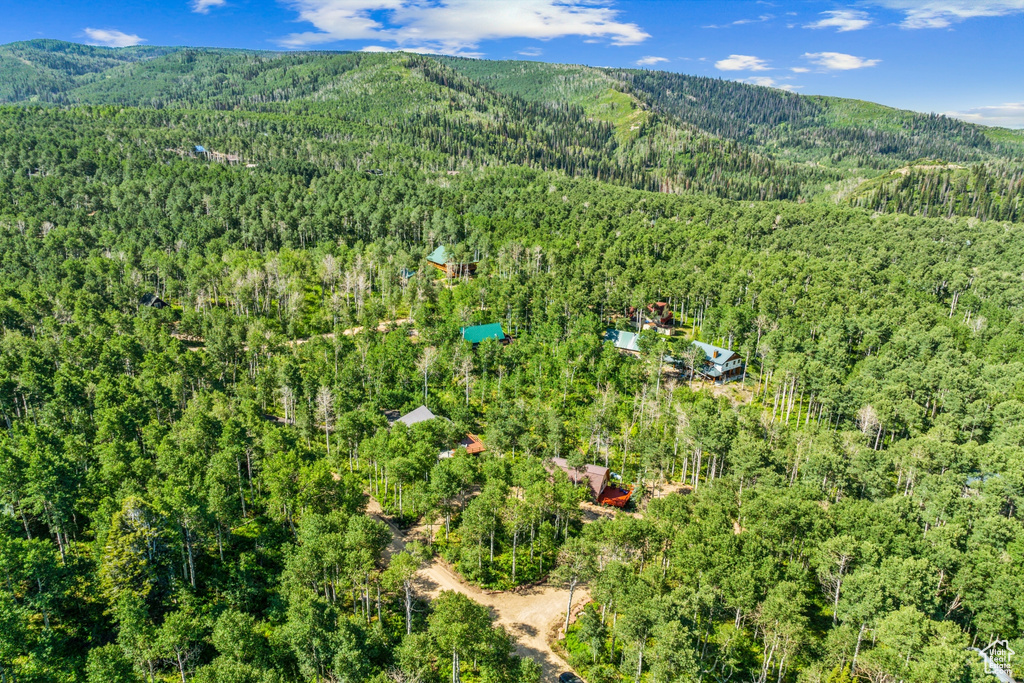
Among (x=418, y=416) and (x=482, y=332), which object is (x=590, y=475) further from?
(x=482, y=332)

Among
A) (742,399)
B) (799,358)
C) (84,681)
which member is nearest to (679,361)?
(742,399)

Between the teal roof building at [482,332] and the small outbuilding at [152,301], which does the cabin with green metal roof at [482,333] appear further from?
the small outbuilding at [152,301]

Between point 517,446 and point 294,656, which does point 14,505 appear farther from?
point 517,446

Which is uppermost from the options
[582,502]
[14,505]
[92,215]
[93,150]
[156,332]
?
[93,150]

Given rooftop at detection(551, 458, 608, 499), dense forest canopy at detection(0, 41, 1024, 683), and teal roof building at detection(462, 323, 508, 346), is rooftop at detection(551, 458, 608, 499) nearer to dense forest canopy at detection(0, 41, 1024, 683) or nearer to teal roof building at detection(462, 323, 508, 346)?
dense forest canopy at detection(0, 41, 1024, 683)

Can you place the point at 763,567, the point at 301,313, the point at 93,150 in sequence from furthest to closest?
the point at 93,150, the point at 301,313, the point at 763,567

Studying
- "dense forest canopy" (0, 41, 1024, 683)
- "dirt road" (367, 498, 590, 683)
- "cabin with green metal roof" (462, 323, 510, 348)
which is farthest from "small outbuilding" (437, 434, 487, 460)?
"cabin with green metal roof" (462, 323, 510, 348)

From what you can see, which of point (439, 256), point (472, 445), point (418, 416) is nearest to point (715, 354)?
point (472, 445)
